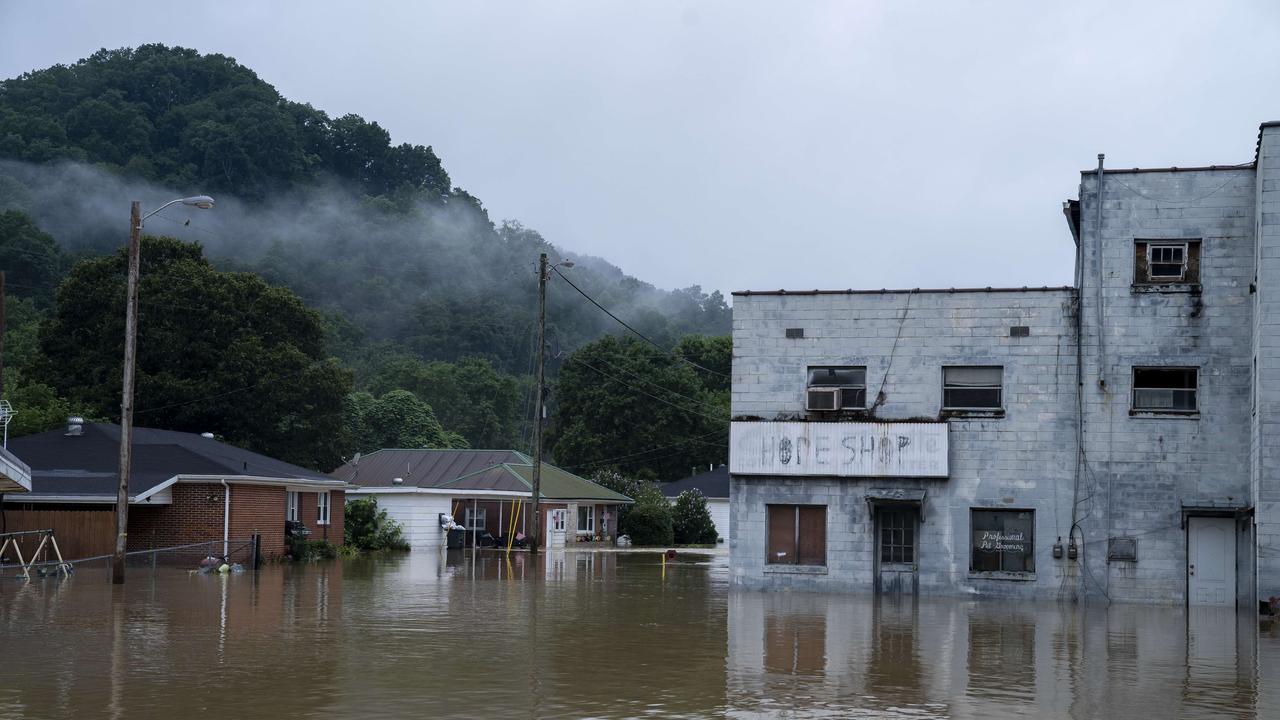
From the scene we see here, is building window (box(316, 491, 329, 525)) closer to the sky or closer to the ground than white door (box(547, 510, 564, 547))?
closer to the sky

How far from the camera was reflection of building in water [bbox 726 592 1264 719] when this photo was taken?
14.8m

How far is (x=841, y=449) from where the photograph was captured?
32219 mm

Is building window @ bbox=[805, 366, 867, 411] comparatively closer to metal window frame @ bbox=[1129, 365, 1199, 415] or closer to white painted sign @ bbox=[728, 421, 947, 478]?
white painted sign @ bbox=[728, 421, 947, 478]

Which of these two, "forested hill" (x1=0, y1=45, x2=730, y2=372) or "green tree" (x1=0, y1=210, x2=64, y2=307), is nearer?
"green tree" (x1=0, y1=210, x2=64, y2=307)

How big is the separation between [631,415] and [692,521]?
19032 millimetres

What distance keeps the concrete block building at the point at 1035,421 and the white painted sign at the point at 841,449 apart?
0.16ft

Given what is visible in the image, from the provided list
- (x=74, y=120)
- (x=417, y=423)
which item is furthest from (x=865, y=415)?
(x=74, y=120)

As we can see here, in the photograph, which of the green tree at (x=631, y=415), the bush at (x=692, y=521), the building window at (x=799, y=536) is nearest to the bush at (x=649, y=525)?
the bush at (x=692, y=521)

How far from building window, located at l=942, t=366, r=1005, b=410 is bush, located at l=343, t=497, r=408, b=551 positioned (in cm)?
2793

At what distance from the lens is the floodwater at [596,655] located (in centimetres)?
1413

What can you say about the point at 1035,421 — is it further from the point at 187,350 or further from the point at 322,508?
the point at 187,350

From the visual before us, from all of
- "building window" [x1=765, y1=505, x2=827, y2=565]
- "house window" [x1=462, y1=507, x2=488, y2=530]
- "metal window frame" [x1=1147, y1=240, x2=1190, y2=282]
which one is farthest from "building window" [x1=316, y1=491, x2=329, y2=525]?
"metal window frame" [x1=1147, y1=240, x2=1190, y2=282]

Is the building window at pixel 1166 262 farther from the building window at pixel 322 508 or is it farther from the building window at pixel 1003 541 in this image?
the building window at pixel 322 508

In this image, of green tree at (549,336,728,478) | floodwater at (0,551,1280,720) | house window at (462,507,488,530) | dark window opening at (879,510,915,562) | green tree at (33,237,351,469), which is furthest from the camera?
green tree at (549,336,728,478)
